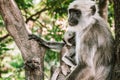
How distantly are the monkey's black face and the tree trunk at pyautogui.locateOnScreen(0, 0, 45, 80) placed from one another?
54 centimetres

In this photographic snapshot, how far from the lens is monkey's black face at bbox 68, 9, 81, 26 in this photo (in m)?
5.12

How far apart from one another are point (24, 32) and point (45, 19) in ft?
28.6

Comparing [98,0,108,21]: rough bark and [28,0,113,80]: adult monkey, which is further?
[98,0,108,21]: rough bark

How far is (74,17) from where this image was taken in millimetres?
5191

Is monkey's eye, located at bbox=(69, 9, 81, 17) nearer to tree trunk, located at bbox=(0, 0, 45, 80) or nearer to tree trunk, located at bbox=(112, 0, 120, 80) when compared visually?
tree trunk, located at bbox=(0, 0, 45, 80)

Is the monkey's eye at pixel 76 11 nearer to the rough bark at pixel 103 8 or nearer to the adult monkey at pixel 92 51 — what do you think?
the adult monkey at pixel 92 51

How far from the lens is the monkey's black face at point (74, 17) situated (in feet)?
16.8

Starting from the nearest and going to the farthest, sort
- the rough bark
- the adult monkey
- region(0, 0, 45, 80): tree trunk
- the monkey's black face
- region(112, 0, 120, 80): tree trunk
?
region(112, 0, 120, 80): tree trunk < the adult monkey < the monkey's black face < region(0, 0, 45, 80): tree trunk < the rough bark

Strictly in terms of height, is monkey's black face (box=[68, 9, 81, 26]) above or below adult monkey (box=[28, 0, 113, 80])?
above

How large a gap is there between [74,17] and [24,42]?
716 millimetres

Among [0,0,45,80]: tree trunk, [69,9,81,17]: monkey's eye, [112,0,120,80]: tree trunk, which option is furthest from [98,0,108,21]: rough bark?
[112,0,120,80]: tree trunk

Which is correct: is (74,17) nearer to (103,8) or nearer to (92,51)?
(92,51)

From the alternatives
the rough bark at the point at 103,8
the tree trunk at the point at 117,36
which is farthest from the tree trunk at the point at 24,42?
the rough bark at the point at 103,8

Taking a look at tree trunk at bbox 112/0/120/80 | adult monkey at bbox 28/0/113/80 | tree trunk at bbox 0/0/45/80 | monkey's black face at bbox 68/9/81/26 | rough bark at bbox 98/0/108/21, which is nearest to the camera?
tree trunk at bbox 112/0/120/80
